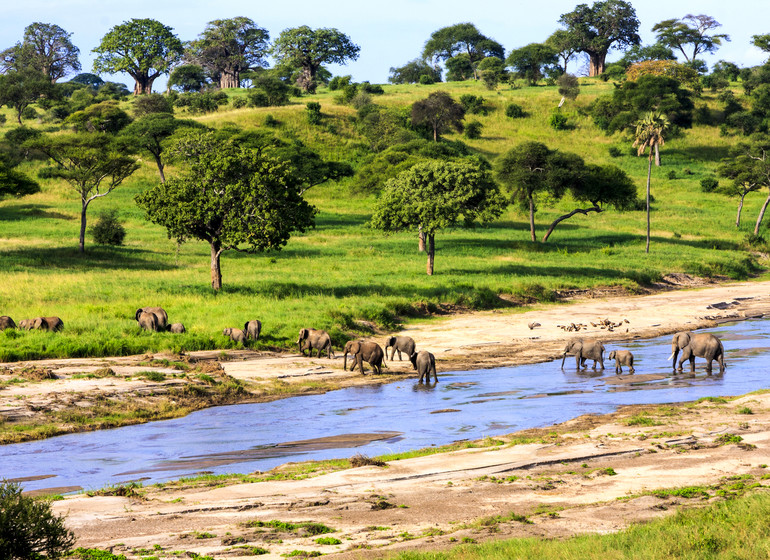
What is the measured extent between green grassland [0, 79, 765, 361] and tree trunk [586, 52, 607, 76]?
52885mm

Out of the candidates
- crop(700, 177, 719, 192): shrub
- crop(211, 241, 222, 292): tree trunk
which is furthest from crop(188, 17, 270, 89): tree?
crop(211, 241, 222, 292): tree trunk

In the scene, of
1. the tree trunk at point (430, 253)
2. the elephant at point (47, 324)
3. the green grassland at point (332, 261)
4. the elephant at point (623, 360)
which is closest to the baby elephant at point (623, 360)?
the elephant at point (623, 360)

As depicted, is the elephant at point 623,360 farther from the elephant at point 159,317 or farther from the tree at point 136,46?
the tree at point 136,46

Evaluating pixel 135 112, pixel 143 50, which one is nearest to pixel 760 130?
pixel 135 112

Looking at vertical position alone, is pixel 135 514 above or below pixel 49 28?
below

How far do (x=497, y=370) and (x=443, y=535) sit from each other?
18.0 metres

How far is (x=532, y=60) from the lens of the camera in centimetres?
15325

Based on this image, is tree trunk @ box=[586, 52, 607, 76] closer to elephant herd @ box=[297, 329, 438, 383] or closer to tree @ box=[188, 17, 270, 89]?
tree @ box=[188, 17, 270, 89]

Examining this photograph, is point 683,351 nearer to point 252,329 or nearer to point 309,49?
point 252,329

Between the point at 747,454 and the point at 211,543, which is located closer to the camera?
the point at 211,543

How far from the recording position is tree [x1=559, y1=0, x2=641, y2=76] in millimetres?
159625

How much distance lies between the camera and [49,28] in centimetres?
16425

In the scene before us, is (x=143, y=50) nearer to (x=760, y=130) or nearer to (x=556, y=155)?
(x=556, y=155)

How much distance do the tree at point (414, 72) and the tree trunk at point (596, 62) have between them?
3183 cm
